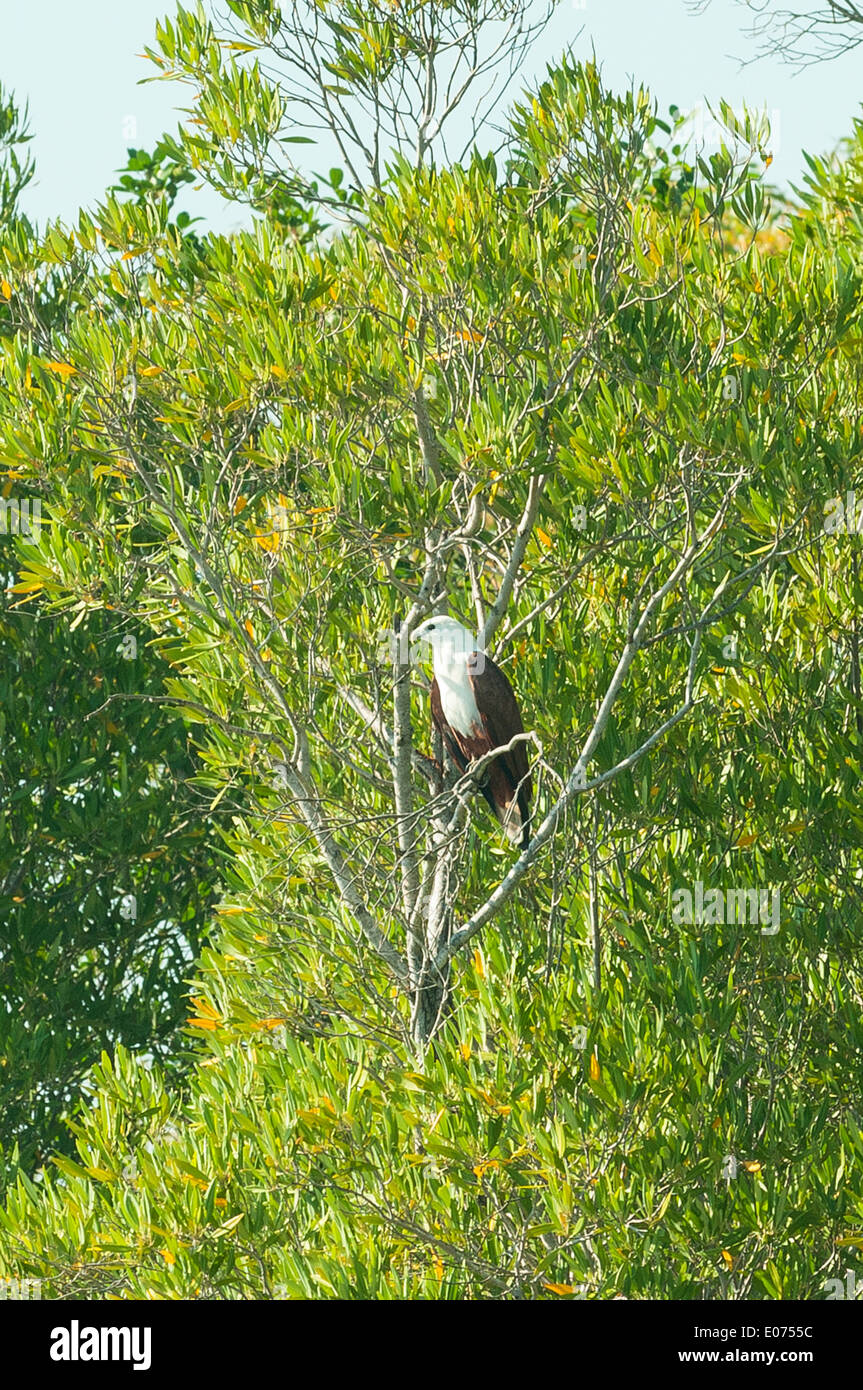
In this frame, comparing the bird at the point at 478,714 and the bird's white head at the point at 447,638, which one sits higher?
the bird's white head at the point at 447,638

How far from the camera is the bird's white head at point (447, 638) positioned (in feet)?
21.4

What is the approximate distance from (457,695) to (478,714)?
15 cm

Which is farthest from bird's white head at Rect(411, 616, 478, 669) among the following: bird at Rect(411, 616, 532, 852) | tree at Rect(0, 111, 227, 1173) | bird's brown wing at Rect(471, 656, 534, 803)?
tree at Rect(0, 111, 227, 1173)

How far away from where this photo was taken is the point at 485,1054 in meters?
5.77

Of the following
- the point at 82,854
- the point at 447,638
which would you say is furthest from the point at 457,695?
the point at 82,854

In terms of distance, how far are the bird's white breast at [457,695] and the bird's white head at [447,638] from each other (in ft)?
0.05

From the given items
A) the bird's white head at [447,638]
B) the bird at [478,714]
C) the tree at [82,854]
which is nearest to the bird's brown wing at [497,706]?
the bird at [478,714]

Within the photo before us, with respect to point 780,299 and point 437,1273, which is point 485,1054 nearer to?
point 437,1273

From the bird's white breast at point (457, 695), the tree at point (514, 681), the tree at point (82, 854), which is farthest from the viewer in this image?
the tree at point (82, 854)

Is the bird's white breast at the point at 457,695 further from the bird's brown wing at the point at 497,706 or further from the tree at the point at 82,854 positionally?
the tree at the point at 82,854

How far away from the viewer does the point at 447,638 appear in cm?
656

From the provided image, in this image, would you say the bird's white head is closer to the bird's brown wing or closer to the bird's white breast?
the bird's white breast

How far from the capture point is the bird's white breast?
6508mm

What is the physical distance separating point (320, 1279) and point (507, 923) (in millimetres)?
1918
